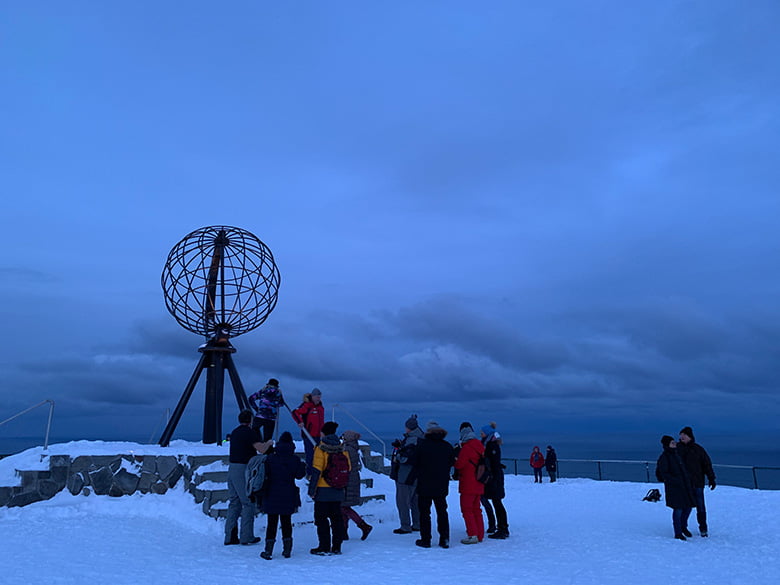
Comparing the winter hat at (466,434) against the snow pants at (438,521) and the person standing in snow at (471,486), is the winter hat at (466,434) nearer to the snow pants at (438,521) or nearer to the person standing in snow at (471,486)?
the person standing in snow at (471,486)

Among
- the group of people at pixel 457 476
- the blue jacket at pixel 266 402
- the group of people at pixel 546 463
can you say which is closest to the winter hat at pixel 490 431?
the group of people at pixel 457 476

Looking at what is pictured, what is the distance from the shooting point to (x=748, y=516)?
10.6 m

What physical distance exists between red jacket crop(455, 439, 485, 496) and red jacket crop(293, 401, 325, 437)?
13.7 feet

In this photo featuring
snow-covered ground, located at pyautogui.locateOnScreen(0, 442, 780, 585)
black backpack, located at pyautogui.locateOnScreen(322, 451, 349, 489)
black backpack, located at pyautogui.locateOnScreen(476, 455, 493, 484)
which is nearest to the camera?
snow-covered ground, located at pyautogui.locateOnScreen(0, 442, 780, 585)

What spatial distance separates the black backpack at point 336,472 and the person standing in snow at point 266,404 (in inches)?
165

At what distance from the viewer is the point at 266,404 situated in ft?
38.3

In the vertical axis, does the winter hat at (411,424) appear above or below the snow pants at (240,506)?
above

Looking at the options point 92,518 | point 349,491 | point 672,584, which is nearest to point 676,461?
point 672,584

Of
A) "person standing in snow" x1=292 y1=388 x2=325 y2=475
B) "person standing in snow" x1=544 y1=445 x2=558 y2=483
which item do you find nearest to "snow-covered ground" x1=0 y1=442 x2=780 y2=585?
"person standing in snow" x1=292 y1=388 x2=325 y2=475

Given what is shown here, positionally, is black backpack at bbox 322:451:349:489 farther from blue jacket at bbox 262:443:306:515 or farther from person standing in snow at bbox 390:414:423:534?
person standing in snow at bbox 390:414:423:534

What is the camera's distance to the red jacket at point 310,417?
11719mm

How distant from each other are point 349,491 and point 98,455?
615cm

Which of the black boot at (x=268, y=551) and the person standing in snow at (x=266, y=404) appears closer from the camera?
the black boot at (x=268, y=551)

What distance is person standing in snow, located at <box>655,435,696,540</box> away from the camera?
863 centimetres
